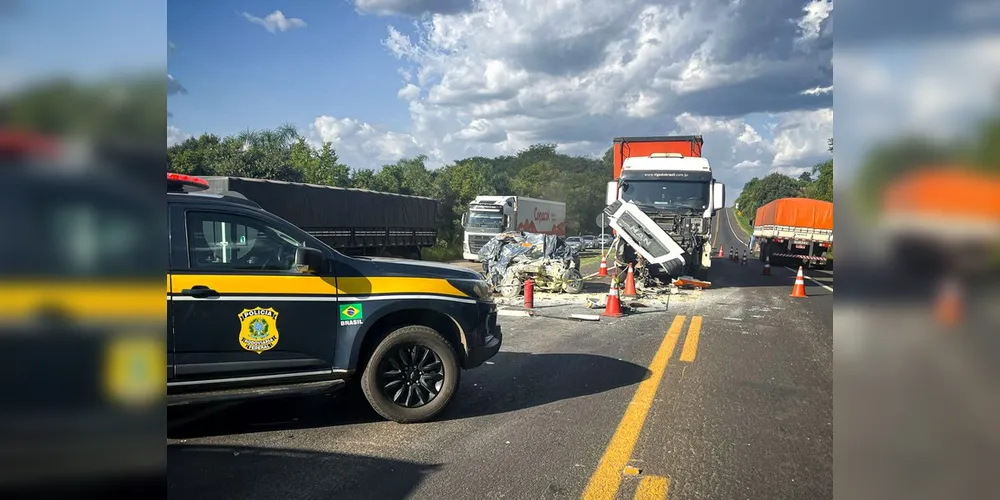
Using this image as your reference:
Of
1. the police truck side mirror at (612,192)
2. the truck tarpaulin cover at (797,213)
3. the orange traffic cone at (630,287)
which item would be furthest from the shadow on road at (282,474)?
the truck tarpaulin cover at (797,213)

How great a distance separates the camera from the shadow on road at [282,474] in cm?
392

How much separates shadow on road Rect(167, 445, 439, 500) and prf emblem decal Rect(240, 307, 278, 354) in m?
0.73

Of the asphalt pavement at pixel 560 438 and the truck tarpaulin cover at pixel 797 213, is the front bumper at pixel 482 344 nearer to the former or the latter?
the asphalt pavement at pixel 560 438

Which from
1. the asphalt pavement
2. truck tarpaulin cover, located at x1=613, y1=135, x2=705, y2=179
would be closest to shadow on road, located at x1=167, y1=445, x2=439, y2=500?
the asphalt pavement

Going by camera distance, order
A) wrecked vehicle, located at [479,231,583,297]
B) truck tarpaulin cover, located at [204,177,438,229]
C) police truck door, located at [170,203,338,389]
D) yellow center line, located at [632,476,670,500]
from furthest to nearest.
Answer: truck tarpaulin cover, located at [204,177,438,229] → wrecked vehicle, located at [479,231,583,297] → police truck door, located at [170,203,338,389] → yellow center line, located at [632,476,670,500]

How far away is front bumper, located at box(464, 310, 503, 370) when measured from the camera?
566 cm
